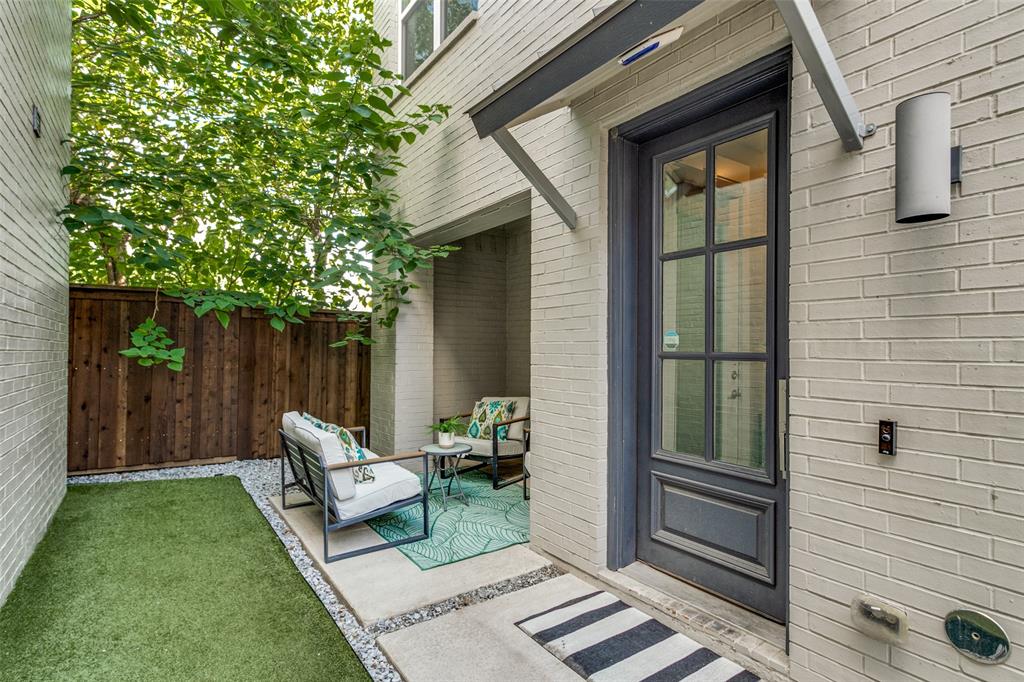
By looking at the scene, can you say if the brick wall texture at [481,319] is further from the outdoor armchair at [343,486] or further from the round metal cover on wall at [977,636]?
the round metal cover on wall at [977,636]

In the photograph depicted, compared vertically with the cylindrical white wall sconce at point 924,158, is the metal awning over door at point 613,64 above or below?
above

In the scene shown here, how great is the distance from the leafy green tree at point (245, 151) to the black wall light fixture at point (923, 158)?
3701 mm

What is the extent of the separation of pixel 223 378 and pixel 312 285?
5.62 feet

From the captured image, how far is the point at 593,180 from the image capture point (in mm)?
2826

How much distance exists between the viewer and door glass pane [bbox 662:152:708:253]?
254cm

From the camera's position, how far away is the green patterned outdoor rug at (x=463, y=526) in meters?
3.30

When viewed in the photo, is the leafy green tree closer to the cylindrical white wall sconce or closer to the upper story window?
the upper story window

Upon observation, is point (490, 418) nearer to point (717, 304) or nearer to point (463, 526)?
point (463, 526)

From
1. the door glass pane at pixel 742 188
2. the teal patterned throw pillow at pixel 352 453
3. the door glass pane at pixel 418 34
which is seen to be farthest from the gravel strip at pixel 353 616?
the door glass pane at pixel 418 34

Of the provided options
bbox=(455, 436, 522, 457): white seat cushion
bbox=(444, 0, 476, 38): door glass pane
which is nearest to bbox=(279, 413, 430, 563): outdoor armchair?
bbox=(455, 436, 522, 457): white seat cushion

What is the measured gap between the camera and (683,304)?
2.62 m

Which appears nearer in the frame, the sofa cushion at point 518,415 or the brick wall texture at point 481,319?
the sofa cushion at point 518,415

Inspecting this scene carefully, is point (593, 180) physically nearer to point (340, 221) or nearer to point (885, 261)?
point (885, 261)

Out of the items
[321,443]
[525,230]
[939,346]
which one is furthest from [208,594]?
[525,230]
